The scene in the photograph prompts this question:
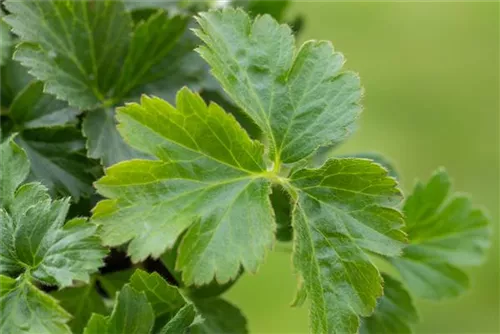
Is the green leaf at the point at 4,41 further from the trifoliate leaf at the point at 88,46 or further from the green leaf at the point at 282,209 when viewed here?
the green leaf at the point at 282,209

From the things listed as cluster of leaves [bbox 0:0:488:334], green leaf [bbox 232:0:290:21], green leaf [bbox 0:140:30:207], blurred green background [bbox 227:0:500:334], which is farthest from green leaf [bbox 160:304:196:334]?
blurred green background [bbox 227:0:500:334]

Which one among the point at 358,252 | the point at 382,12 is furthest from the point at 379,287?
the point at 382,12

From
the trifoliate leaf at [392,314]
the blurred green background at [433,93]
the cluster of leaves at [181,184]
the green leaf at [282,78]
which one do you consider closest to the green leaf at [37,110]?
the cluster of leaves at [181,184]

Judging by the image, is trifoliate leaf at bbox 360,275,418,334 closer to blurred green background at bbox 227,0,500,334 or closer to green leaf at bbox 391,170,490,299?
green leaf at bbox 391,170,490,299

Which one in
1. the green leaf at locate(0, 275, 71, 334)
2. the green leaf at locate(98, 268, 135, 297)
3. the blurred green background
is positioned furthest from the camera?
the blurred green background

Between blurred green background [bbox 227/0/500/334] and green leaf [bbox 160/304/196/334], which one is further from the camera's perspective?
blurred green background [bbox 227/0/500/334]

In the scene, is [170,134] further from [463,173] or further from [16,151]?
[463,173]

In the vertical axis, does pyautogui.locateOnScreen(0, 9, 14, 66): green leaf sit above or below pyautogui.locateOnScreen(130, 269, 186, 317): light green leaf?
above

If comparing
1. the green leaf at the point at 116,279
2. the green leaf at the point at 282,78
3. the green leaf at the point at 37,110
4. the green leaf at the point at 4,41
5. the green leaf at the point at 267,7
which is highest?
the green leaf at the point at 267,7
